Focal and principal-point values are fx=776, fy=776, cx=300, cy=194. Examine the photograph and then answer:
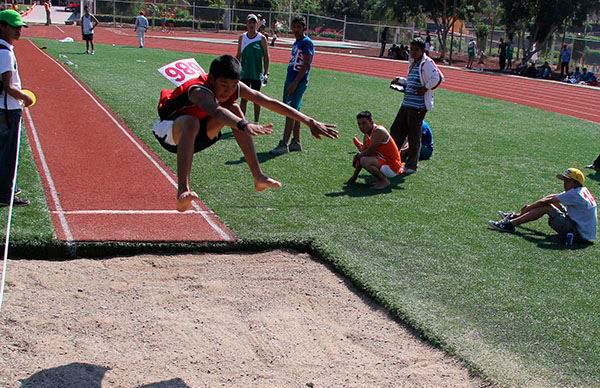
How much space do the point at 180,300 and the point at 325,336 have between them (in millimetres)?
1421

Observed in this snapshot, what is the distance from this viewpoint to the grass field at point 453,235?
6363mm

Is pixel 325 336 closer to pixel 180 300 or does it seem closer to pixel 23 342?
pixel 180 300

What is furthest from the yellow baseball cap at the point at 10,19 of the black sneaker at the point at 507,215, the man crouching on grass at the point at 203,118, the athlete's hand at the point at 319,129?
the black sneaker at the point at 507,215

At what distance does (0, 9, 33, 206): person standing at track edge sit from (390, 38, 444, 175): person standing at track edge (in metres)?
5.56

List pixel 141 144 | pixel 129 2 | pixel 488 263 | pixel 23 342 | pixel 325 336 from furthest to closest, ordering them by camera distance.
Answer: pixel 129 2 → pixel 141 144 → pixel 488 263 → pixel 325 336 → pixel 23 342

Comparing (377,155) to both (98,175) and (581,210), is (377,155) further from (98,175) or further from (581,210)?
(98,175)

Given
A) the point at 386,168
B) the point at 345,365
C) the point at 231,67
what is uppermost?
the point at 231,67

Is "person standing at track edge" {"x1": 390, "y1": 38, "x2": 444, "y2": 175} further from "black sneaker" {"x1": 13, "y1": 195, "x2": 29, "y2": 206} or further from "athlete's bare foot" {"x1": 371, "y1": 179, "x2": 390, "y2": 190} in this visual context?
"black sneaker" {"x1": 13, "y1": 195, "x2": 29, "y2": 206}

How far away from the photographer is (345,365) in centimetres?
604

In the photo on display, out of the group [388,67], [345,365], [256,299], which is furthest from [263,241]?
[388,67]

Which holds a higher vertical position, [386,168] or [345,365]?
[386,168]

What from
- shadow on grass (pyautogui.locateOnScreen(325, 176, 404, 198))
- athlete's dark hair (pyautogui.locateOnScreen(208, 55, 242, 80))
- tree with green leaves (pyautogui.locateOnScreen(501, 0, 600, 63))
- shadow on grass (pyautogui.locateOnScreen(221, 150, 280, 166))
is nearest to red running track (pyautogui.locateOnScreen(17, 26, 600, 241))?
shadow on grass (pyautogui.locateOnScreen(221, 150, 280, 166))

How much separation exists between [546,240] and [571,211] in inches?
17.2

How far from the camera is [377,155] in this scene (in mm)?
10914
